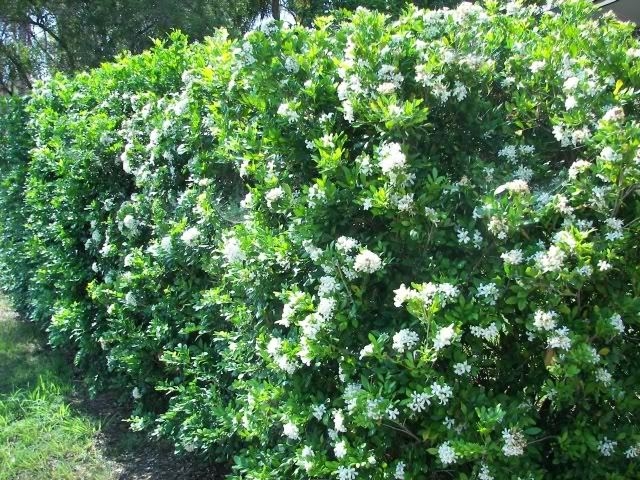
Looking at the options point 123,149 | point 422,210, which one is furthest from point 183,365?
point 422,210

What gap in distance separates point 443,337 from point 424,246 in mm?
353

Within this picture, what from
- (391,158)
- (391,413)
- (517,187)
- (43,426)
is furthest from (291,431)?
(43,426)

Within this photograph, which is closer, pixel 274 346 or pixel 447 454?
pixel 447 454

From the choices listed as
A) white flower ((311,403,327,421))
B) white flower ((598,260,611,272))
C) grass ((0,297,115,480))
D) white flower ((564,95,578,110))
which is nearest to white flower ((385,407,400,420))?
white flower ((311,403,327,421))

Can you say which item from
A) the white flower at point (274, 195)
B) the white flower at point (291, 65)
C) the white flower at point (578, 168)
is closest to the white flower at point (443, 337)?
the white flower at point (578, 168)

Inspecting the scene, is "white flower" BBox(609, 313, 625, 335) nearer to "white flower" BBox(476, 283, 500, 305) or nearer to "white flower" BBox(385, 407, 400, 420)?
"white flower" BBox(476, 283, 500, 305)

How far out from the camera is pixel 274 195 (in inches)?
100

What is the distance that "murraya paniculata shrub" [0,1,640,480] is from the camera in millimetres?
1999

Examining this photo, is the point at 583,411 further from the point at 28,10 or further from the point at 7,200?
the point at 28,10

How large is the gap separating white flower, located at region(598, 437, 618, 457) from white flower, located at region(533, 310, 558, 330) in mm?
425

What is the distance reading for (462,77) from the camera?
237 cm

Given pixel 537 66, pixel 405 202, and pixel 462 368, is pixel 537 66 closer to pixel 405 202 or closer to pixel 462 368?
pixel 405 202

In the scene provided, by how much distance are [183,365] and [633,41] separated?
253 centimetres

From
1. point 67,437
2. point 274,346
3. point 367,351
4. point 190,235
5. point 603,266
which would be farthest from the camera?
point 67,437
